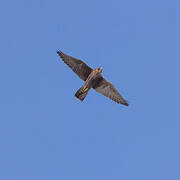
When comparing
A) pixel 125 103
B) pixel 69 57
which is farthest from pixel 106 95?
pixel 69 57

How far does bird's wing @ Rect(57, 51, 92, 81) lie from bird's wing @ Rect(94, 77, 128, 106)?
2.09 m

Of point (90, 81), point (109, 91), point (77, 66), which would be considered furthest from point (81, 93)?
point (109, 91)

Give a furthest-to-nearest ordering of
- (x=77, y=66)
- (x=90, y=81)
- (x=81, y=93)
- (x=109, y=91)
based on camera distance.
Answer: (x=109, y=91), (x=77, y=66), (x=81, y=93), (x=90, y=81)

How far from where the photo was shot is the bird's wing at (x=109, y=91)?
6431 cm

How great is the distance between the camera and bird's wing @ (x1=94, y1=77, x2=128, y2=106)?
64312 millimetres

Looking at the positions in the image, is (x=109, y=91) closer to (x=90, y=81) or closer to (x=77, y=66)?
(x=90, y=81)

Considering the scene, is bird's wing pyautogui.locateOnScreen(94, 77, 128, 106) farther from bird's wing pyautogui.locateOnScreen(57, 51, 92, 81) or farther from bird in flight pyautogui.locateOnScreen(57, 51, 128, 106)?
bird's wing pyautogui.locateOnScreen(57, 51, 92, 81)

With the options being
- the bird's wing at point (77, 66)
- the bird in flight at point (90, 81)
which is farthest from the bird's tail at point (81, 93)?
the bird's wing at point (77, 66)

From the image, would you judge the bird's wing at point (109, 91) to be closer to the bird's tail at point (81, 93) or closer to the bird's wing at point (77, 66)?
the bird's tail at point (81, 93)

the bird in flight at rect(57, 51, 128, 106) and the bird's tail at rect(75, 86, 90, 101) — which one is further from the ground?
the bird in flight at rect(57, 51, 128, 106)

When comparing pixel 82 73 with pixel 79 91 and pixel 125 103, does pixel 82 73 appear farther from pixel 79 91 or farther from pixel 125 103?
pixel 125 103

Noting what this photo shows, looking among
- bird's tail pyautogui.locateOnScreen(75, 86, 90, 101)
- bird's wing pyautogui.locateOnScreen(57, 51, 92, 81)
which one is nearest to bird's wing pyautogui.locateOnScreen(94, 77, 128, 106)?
bird's tail pyautogui.locateOnScreen(75, 86, 90, 101)

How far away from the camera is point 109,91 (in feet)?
213

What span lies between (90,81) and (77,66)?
270 centimetres
